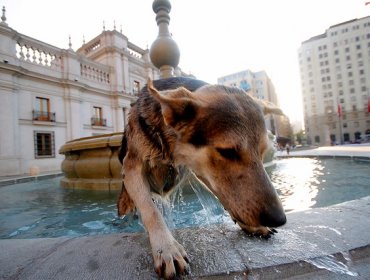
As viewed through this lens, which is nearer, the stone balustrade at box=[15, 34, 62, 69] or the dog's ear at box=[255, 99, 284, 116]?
the dog's ear at box=[255, 99, 284, 116]

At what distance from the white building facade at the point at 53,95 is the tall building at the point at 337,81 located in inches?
2198

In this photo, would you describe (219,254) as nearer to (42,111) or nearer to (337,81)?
(42,111)

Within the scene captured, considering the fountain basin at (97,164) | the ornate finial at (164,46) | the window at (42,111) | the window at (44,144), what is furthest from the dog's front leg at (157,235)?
the window at (42,111)

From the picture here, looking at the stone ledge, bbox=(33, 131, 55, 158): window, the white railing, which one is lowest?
the stone ledge

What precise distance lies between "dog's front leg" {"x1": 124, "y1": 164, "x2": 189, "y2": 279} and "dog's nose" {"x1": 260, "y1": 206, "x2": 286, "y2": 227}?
48 cm

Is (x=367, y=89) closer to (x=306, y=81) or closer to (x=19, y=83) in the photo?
(x=306, y=81)

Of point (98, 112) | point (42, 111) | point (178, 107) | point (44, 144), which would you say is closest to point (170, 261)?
point (178, 107)

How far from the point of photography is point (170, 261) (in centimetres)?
113

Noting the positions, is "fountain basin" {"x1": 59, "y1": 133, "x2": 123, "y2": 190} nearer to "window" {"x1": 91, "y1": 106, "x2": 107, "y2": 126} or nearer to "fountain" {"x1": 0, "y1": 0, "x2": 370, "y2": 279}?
"fountain" {"x1": 0, "y1": 0, "x2": 370, "y2": 279}

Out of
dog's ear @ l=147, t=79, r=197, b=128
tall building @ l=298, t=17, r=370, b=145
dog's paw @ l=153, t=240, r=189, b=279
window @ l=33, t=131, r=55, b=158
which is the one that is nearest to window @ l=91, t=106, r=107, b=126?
window @ l=33, t=131, r=55, b=158

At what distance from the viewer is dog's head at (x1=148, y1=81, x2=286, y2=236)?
1176 millimetres

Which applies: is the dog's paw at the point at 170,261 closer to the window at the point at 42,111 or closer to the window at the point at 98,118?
the window at the point at 42,111

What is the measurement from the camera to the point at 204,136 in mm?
1380

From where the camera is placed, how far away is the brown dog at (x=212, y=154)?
1168 mm
